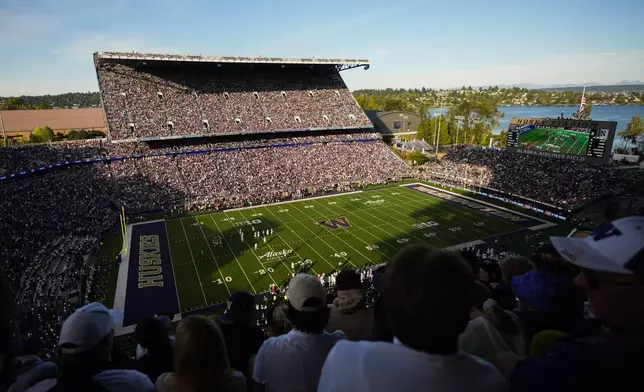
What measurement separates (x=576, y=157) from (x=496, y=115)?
43.8 metres

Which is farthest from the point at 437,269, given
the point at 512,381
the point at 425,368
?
the point at 512,381

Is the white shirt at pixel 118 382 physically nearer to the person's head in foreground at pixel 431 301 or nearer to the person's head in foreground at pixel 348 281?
the person's head in foreground at pixel 431 301

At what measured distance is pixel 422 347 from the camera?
152cm

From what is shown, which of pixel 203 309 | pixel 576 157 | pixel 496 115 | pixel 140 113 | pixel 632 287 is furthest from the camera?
pixel 496 115

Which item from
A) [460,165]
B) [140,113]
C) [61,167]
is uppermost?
[140,113]

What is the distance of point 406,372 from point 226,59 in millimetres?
46634

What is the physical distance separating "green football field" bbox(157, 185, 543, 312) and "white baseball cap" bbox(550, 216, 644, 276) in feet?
56.3

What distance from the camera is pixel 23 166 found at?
3020cm

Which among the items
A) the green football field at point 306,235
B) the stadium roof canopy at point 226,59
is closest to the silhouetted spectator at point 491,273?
the green football field at point 306,235

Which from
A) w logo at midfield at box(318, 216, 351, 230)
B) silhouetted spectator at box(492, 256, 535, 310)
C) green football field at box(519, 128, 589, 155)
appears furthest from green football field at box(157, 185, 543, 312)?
silhouetted spectator at box(492, 256, 535, 310)

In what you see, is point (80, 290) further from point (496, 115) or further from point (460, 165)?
point (496, 115)

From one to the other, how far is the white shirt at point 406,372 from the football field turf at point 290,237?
54.5ft

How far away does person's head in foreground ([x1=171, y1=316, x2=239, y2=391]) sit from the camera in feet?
7.50

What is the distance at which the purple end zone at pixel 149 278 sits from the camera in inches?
658
